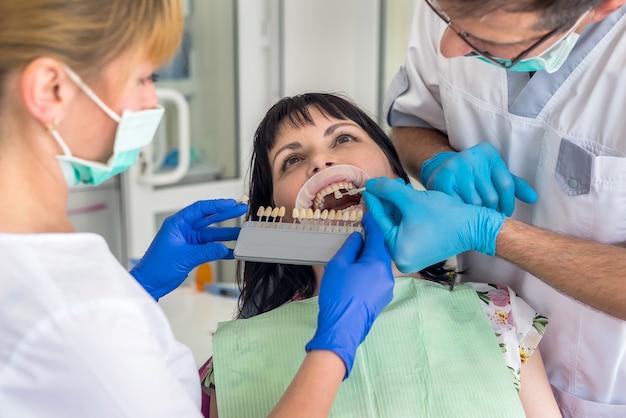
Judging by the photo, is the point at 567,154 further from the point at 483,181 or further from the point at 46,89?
the point at 46,89

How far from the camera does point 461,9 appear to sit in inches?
46.0

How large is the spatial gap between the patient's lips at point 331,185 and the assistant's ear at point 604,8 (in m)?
0.59

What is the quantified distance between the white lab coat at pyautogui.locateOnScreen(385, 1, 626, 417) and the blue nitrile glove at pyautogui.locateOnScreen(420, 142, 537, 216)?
0.06 metres

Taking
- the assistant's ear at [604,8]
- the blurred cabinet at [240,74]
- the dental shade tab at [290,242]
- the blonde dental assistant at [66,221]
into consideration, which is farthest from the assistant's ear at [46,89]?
the blurred cabinet at [240,74]

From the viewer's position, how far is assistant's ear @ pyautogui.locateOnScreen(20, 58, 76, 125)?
3.09ft

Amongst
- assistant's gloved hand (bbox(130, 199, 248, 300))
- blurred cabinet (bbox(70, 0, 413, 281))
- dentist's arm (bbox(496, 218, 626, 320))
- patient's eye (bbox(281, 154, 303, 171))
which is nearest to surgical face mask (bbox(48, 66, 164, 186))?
assistant's gloved hand (bbox(130, 199, 248, 300))

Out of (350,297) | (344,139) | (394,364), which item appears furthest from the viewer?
(344,139)

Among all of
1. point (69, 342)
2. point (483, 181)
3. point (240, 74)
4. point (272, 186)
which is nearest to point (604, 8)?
point (483, 181)

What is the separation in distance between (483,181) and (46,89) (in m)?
0.89

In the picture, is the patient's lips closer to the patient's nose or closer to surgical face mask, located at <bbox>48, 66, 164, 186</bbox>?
the patient's nose

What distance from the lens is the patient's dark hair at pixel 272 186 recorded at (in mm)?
1736

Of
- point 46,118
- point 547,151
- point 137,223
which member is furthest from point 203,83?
point 46,118

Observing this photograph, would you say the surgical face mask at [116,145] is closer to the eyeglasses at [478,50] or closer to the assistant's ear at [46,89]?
the assistant's ear at [46,89]

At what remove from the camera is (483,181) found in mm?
1452
